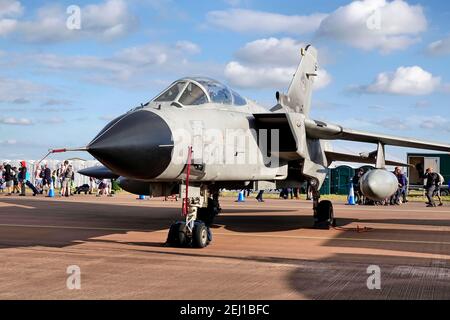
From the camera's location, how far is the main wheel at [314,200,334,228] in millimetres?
12869

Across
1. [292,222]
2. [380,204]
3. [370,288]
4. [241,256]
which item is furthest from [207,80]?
[380,204]

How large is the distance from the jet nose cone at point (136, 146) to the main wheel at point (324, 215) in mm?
6097

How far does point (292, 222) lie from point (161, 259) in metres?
7.52

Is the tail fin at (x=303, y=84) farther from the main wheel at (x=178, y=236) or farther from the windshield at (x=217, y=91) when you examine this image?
the main wheel at (x=178, y=236)

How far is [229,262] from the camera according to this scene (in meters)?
7.59

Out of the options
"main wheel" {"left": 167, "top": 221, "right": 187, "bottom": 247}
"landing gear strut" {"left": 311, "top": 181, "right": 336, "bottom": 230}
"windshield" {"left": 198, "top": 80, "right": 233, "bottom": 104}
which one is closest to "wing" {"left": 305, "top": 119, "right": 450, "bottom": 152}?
"landing gear strut" {"left": 311, "top": 181, "right": 336, "bottom": 230}

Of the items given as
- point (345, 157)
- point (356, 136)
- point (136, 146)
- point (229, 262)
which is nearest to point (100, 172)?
point (356, 136)

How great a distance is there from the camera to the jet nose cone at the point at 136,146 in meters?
7.32

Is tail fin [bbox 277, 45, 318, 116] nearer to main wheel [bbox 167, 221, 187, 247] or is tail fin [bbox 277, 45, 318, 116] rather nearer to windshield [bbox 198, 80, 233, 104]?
windshield [bbox 198, 80, 233, 104]

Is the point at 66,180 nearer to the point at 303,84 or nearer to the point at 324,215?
the point at 303,84

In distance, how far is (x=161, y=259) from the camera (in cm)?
779

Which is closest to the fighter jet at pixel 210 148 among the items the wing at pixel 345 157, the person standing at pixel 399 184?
the wing at pixel 345 157

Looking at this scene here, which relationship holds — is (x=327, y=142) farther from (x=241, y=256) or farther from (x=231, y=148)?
(x=241, y=256)

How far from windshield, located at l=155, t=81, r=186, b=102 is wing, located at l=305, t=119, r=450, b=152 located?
3334mm
